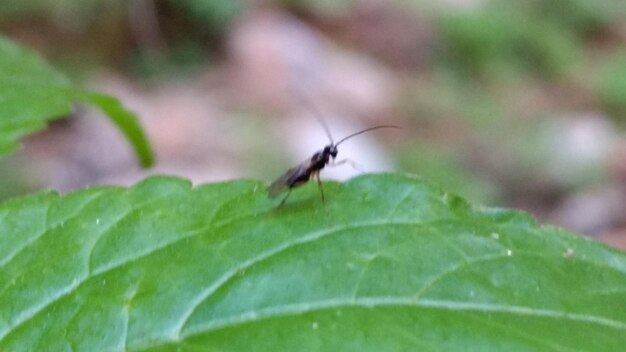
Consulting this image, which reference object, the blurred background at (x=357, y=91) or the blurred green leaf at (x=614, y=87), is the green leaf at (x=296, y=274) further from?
the blurred green leaf at (x=614, y=87)

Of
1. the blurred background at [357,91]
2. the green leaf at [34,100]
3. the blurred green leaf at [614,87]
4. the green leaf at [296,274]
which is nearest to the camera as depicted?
the green leaf at [296,274]

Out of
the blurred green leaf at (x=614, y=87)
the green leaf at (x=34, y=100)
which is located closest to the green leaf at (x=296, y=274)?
the green leaf at (x=34, y=100)

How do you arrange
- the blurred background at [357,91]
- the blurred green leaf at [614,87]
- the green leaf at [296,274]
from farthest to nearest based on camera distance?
the blurred green leaf at [614,87] < the blurred background at [357,91] < the green leaf at [296,274]

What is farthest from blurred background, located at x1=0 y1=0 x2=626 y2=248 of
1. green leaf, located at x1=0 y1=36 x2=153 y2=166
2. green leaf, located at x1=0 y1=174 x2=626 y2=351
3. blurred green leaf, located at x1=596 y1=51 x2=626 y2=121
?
green leaf, located at x1=0 y1=174 x2=626 y2=351

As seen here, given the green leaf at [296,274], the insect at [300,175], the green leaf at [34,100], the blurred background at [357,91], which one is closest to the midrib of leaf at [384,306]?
the green leaf at [296,274]

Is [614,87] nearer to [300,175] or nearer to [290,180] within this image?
[300,175]

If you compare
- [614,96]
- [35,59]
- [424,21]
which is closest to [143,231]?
[35,59]

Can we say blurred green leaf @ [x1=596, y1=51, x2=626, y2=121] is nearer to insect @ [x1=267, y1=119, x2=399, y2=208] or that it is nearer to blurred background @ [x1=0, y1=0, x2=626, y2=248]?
blurred background @ [x1=0, y1=0, x2=626, y2=248]

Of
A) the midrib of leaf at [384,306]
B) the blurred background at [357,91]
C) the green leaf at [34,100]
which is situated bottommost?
the midrib of leaf at [384,306]

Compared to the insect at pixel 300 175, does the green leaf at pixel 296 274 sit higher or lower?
lower

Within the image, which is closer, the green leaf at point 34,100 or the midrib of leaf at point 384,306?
the midrib of leaf at point 384,306
